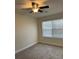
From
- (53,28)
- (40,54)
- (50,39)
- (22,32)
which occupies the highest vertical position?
(53,28)

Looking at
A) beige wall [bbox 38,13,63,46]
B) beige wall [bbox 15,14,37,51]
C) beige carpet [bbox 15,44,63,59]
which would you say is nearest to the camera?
beige carpet [bbox 15,44,63,59]

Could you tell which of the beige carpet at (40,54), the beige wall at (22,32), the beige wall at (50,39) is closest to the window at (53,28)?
the beige wall at (50,39)

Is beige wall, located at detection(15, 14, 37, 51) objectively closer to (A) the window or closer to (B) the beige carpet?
(B) the beige carpet

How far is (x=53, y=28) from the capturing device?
25.6 feet

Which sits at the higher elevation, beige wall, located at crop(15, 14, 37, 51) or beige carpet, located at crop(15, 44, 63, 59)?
beige wall, located at crop(15, 14, 37, 51)

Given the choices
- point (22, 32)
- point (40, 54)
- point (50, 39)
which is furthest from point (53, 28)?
point (40, 54)

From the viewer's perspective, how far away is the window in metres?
7.18

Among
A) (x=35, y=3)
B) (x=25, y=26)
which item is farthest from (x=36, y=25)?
(x=35, y=3)

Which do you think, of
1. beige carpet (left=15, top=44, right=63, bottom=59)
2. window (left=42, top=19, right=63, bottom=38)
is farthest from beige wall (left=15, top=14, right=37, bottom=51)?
window (left=42, top=19, right=63, bottom=38)

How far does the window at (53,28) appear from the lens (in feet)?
A: 23.6

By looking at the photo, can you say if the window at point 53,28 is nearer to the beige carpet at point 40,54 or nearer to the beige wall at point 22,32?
the beige wall at point 22,32

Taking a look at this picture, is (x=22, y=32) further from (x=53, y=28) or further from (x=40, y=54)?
(x=53, y=28)

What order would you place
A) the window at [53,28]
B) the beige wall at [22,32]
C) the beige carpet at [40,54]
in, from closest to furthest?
the beige carpet at [40,54] → the beige wall at [22,32] → the window at [53,28]
